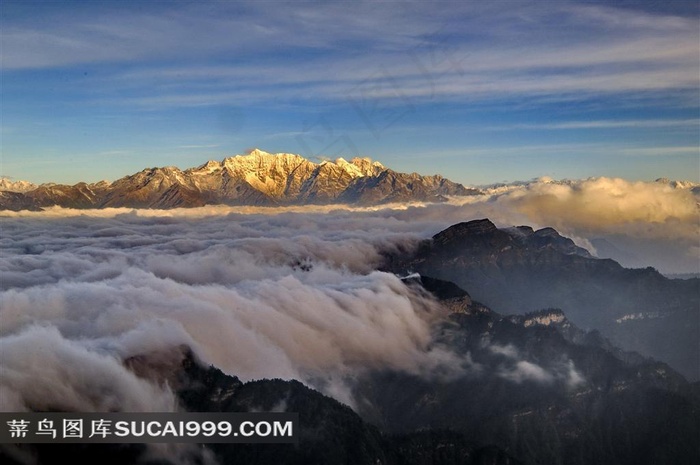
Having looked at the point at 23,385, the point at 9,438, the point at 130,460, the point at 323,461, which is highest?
the point at 23,385

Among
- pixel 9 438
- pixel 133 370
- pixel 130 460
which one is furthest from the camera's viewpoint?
pixel 133 370

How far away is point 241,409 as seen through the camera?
647ft

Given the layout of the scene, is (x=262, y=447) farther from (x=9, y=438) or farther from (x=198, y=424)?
(x=9, y=438)

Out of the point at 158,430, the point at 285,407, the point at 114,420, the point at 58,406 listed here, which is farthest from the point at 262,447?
the point at 58,406

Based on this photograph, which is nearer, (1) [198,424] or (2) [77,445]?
(2) [77,445]

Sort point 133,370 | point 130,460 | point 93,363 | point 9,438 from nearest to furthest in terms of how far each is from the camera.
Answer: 1. point 9,438
2. point 130,460
3. point 93,363
4. point 133,370

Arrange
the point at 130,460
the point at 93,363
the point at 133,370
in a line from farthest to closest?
the point at 133,370, the point at 93,363, the point at 130,460

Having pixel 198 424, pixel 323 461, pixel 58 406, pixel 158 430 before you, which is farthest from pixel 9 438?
pixel 323 461

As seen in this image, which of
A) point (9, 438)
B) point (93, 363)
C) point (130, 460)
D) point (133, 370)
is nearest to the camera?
point (9, 438)

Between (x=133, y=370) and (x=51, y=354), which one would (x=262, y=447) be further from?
(x=51, y=354)

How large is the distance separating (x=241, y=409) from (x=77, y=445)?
169 feet

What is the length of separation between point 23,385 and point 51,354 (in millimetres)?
14429

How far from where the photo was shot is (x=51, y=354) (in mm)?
171875

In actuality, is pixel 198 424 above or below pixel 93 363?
below
